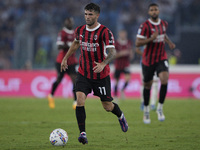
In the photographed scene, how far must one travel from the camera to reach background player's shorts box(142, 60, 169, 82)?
8492 millimetres

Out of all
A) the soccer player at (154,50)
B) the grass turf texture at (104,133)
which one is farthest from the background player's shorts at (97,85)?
the soccer player at (154,50)

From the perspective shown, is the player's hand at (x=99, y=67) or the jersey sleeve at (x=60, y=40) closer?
the player's hand at (x=99, y=67)

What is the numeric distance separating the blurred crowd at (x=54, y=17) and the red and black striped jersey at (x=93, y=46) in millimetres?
16802

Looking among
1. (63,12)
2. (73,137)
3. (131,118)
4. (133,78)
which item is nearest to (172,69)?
(133,78)

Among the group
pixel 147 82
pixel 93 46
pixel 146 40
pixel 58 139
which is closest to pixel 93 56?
pixel 93 46

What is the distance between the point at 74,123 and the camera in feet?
28.9

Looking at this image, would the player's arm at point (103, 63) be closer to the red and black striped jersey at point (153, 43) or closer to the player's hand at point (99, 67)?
the player's hand at point (99, 67)

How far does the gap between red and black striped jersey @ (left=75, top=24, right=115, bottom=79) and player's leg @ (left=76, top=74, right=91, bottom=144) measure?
0.40ft

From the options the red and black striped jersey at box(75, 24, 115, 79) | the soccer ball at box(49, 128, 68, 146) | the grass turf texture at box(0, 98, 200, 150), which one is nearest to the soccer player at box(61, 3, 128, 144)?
the red and black striped jersey at box(75, 24, 115, 79)

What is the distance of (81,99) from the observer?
6109 millimetres

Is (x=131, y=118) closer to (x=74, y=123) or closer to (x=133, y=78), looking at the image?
(x=74, y=123)

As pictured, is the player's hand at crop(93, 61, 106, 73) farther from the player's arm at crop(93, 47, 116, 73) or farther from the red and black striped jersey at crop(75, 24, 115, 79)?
the red and black striped jersey at crop(75, 24, 115, 79)

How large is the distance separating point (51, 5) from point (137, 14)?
5447 mm

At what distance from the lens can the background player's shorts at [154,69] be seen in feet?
27.9
